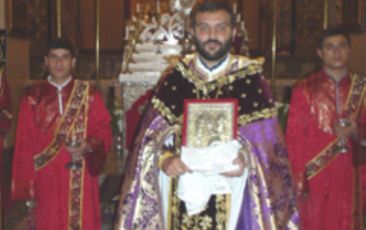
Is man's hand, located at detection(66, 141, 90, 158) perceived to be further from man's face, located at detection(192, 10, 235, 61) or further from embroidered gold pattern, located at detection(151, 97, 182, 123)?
man's face, located at detection(192, 10, 235, 61)

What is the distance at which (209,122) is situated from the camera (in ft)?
8.40

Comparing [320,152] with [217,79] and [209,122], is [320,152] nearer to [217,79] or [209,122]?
[217,79]

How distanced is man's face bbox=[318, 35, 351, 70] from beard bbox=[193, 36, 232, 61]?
4.86 ft

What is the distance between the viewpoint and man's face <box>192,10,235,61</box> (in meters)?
2.61

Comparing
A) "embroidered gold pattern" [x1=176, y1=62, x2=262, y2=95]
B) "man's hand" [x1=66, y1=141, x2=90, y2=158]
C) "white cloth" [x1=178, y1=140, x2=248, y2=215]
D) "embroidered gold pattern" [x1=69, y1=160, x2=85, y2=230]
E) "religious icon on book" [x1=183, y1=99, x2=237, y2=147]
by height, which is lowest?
"embroidered gold pattern" [x1=69, y1=160, x2=85, y2=230]

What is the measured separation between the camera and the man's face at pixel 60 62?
3.96 m

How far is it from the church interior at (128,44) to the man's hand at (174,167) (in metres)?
1.08

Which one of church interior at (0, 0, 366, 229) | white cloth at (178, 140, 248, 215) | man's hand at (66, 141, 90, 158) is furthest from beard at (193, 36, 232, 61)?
man's hand at (66, 141, 90, 158)

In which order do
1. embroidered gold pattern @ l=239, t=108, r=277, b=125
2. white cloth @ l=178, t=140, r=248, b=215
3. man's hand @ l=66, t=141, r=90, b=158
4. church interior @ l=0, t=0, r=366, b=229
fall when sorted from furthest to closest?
church interior @ l=0, t=0, r=366, b=229 → man's hand @ l=66, t=141, r=90, b=158 → embroidered gold pattern @ l=239, t=108, r=277, b=125 → white cloth @ l=178, t=140, r=248, b=215

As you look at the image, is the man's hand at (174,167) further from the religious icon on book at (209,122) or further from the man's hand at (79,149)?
the man's hand at (79,149)

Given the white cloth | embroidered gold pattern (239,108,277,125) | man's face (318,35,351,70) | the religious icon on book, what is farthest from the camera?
man's face (318,35,351,70)

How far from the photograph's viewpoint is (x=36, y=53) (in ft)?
34.9

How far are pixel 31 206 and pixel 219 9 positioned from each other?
2.04 m

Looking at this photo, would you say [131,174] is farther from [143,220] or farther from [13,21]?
[13,21]
